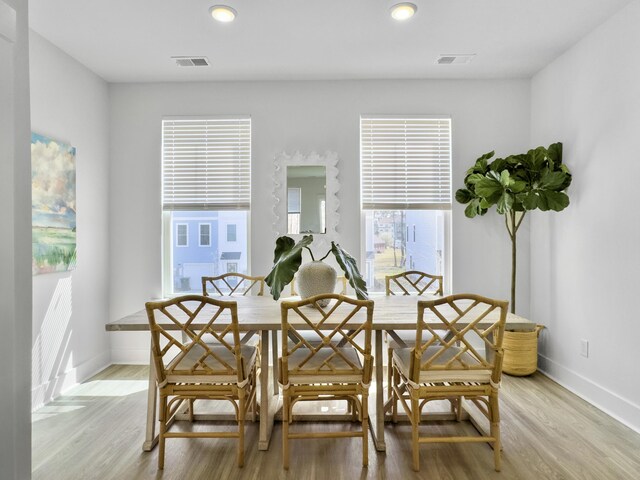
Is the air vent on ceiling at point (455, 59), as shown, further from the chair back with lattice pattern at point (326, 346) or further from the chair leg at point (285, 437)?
the chair leg at point (285, 437)

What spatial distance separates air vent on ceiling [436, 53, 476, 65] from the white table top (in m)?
2.09

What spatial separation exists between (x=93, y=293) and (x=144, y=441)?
1.72 metres

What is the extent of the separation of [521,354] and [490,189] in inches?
Answer: 55.7

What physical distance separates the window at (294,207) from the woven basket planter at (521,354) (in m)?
2.11

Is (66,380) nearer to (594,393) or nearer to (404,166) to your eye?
(404,166)

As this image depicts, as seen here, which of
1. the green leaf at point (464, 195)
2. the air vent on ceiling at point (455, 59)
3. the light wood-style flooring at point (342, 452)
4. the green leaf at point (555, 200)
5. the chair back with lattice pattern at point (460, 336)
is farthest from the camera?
the green leaf at point (464, 195)

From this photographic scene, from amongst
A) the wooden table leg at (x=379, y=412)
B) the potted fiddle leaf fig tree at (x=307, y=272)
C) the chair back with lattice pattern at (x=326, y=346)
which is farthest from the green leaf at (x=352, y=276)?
the wooden table leg at (x=379, y=412)

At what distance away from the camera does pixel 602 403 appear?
2740mm

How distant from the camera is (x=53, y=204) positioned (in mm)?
2930

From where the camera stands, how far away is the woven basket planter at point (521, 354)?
327cm

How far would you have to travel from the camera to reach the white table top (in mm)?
2127

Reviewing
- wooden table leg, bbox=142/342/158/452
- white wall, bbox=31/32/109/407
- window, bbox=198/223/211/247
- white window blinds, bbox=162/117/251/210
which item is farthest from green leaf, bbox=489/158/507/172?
white wall, bbox=31/32/109/407

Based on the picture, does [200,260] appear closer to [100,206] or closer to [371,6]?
[100,206]

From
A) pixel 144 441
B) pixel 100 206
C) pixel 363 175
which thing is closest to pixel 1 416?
pixel 144 441
